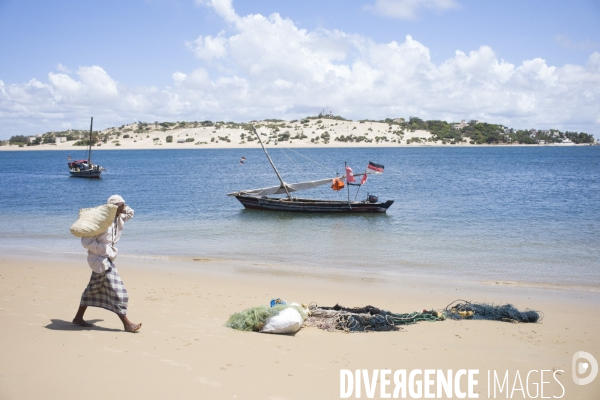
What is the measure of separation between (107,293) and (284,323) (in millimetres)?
2249

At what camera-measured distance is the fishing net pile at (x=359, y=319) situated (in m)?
7.12

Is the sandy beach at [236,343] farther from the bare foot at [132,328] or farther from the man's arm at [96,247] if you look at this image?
the man's arm at [96,247]

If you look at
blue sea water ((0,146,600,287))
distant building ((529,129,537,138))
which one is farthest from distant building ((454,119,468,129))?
blue sea water ((0,146,600,287))

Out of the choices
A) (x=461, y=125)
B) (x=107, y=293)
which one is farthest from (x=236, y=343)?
(x=461, y=125)

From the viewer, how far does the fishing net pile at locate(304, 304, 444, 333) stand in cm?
712

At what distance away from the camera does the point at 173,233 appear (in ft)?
59.1

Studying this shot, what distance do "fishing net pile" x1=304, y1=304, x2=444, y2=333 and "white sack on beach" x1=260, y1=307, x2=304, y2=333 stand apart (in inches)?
19.3

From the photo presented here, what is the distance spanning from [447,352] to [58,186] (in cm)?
4023

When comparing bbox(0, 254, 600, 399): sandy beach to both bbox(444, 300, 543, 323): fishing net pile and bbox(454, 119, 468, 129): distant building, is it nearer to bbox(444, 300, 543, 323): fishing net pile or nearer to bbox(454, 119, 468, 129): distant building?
bbox(444, 300, 543, 323): fishing net pile

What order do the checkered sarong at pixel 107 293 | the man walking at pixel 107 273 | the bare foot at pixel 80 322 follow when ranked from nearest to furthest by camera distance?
the man walking at pixel 107 273 → the checkered sarong at pixel 107 293 → the bare foot at pixel 80 322

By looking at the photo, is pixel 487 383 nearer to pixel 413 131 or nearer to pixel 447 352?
pixel 447 352

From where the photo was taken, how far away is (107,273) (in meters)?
6.25

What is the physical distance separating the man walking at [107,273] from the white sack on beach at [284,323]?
165 cm

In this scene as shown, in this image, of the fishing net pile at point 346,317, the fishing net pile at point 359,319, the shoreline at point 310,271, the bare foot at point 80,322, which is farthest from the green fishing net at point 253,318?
the shoreline at point 310,271
